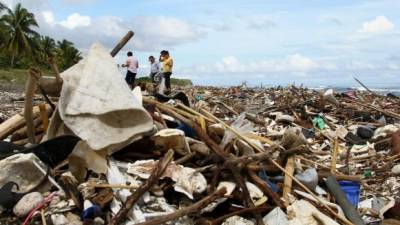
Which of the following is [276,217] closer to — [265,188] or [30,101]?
[265,188]

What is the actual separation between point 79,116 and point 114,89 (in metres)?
0.33

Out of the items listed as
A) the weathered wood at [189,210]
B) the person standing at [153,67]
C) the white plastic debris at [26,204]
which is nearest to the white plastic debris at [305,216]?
the weathered wood at [189,210]

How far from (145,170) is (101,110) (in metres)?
0.55

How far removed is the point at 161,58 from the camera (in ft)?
42.6

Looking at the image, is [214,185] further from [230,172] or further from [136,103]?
[136,103]

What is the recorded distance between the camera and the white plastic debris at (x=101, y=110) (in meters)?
3.80

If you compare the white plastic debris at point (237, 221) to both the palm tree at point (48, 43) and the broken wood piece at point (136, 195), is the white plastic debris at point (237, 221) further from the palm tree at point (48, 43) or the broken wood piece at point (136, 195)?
the palm tree at point (48, 43)

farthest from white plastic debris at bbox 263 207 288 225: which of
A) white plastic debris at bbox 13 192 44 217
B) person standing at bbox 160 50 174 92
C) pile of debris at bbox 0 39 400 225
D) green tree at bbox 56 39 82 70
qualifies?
green tree at bbox 56 39 82 70

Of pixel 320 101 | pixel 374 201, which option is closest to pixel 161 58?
pixel 320 101

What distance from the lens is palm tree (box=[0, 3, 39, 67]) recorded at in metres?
46.4

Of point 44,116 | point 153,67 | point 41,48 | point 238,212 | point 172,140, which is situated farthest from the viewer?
point 41,48

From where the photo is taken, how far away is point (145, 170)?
12.4ft

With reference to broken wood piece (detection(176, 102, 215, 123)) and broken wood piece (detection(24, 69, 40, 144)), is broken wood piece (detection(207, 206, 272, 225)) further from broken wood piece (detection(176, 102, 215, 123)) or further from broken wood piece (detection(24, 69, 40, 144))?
broken wood piece (detection(24, 69, 40, 144))

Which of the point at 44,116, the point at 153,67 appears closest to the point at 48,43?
the point at 153,67
